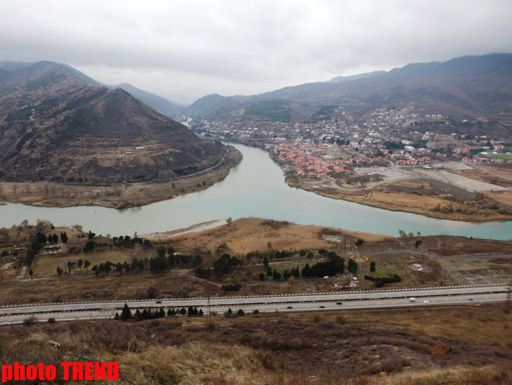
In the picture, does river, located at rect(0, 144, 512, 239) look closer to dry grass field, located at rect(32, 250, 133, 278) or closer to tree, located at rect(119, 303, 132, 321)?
dry grass field, located at rect(32, 250, 133, 278)

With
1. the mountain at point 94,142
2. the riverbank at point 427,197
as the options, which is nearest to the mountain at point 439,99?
the mountain at point 94,142

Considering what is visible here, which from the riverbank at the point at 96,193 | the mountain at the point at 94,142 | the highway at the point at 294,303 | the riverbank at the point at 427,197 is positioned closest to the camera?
the highway at the point at 294,303

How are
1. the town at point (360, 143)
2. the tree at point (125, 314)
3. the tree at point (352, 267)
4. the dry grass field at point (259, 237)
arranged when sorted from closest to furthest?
the tree at point (125, 314), the tree at point (352, 267), the dry grass field at point (259, 237), the town at point (360, 143)

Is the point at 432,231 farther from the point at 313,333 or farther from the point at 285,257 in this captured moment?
the point at 313,333

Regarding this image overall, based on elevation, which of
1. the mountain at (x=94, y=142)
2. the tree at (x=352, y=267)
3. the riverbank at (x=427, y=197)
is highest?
the mountain at (x=94, y=142)

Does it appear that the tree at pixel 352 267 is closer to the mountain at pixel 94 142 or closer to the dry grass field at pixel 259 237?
the dry grass field at pixel 259 237

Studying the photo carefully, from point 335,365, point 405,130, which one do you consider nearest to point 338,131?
point 405,130

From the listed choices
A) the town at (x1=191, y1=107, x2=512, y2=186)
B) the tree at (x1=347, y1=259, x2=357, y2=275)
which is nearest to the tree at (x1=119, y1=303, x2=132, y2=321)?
the tree at (x1=347, y1=259, x2=357, y2=275)

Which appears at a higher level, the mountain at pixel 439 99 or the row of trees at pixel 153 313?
the mountain at pixel 439 99
